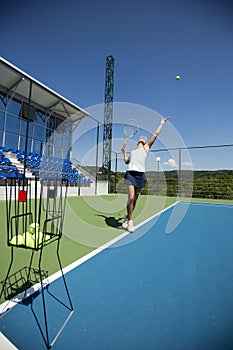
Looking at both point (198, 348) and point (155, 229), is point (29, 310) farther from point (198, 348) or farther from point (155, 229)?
point (155, 229)

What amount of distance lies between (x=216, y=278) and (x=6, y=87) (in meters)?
9.92

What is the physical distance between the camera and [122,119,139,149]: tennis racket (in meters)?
3.32

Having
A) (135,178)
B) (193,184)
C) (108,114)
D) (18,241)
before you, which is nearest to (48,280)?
(18,241)

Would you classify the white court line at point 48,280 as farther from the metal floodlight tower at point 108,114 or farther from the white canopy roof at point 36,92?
the metal floodlight tower at point 108,114

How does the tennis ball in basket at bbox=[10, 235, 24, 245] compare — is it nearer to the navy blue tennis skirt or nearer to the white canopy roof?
the navy blue tennis skirt

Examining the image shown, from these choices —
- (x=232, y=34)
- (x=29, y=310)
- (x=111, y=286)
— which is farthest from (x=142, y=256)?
(x=232, y=34)

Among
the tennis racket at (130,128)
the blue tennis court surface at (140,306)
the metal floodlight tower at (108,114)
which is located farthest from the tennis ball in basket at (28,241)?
the metal floodlight tower at (108,114)

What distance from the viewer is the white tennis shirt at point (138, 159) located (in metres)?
2.72

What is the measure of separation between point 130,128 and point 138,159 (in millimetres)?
986

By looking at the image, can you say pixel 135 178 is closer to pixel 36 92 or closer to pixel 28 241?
pixel 28 241

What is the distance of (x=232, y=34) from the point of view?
2.09 meters

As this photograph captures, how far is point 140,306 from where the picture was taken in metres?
1.12

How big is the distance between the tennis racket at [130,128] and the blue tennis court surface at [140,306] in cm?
205

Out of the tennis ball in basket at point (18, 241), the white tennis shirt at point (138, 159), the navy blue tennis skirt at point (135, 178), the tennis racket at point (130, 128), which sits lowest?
the tennis ball in basket at point (18, 241)
